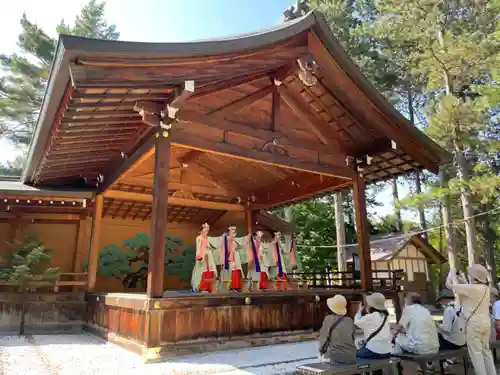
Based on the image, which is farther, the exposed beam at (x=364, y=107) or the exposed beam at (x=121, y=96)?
the exposed beam at (x=364, y=107)

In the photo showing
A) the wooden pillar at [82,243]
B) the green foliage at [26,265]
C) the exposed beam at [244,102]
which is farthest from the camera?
the wooden pillar at [82,243]

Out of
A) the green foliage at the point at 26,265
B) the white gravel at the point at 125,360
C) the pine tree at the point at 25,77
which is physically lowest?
the white gravel at the point at 125,360

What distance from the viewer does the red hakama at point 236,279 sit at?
7574mm

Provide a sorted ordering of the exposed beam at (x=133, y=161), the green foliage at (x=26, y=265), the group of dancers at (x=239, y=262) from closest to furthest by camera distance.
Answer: the exposed beam at (x=133, y=161) < the group of dancers at (x=239, y=262) < the green foliage at (x=26, y=265)

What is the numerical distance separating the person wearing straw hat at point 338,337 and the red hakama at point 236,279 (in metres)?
3.99

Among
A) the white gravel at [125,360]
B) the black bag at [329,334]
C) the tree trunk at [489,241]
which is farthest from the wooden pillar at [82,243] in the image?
the tree trunk at [489,241]

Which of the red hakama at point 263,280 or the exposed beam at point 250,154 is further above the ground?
the exposed beam at point 250,154

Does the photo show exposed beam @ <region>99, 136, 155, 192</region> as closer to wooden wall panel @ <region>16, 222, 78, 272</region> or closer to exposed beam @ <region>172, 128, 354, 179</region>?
exposed beam @ <region>172, 128, 354, 179</region>

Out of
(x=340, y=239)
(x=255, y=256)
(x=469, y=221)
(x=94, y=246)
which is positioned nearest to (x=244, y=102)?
(x=255, y=256)

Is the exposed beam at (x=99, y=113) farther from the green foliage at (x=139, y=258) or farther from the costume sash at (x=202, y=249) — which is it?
the green foliage at (x=139, y=258)

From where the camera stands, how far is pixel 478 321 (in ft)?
13.1

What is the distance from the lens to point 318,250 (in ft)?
63.2

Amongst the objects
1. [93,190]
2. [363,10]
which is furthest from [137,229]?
[363,10]

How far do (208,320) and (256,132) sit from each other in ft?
10.7
